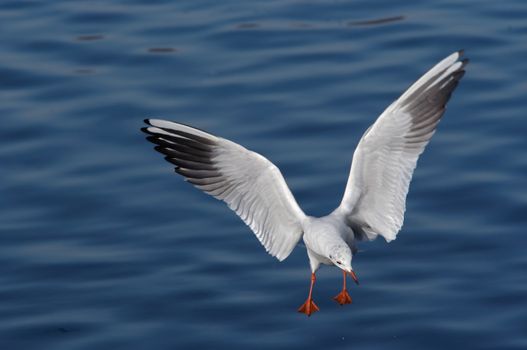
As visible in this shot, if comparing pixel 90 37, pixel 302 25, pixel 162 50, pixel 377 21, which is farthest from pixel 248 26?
pixel 90 37

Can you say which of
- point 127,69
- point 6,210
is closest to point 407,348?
point 6,210

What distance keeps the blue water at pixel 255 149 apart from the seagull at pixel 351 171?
4.25 ft

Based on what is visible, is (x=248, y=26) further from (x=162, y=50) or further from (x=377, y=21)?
(x=377, y=21)

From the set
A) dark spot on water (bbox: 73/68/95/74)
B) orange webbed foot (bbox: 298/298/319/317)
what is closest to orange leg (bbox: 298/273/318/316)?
orange webbed foot (bbox: 298/298/319/317)

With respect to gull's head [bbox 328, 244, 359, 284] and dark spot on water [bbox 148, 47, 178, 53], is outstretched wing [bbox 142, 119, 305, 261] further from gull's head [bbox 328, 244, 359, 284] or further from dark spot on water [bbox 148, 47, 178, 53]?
dark spot on water [bbox 148, 47, 178, 53]

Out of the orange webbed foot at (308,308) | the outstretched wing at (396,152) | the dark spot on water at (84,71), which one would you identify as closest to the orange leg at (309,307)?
the orange webbed foot at (308,308)

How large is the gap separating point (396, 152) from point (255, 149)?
12.2 feet

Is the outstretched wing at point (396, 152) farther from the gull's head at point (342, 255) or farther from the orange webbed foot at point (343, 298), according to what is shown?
the gull's head at point (342, 255)

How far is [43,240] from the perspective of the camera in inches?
581

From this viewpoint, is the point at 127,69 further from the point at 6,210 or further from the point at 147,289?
the point at 147,289

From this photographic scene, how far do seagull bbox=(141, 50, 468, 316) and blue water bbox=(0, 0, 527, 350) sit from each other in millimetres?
1296

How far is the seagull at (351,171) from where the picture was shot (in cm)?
1226

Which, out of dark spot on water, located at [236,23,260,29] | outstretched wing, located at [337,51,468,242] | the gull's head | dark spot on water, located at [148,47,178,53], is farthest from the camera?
dark spot on water, located at [236,23,260,29]

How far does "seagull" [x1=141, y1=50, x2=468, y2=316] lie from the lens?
12258mm
